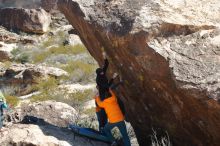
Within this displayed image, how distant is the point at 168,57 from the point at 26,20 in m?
22.6

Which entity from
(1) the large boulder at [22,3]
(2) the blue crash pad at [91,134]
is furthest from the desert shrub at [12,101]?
(1) the large boulder at [22,3]

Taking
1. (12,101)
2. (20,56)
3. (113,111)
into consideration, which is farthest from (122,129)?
(20,56)

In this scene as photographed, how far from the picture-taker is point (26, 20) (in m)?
28.1

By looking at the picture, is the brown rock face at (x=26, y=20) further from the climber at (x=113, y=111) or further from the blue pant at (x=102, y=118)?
the climber at (x=113, y=111)

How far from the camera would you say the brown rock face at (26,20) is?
28.1m

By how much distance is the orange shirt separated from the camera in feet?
24.2

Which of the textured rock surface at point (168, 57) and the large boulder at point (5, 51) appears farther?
the large boulder at point (5, 51)

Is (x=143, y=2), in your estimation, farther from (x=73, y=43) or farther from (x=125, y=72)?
(x=73, y=43)

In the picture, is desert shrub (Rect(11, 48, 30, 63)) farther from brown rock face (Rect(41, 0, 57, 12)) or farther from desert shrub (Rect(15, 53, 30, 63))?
brown rock face (Rect(41, 0, 57, 12))

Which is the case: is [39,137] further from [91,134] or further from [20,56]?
[20,56]

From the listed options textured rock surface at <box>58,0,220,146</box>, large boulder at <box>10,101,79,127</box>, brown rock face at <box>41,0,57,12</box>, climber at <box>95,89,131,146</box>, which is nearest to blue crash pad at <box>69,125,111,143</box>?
climber at <box>95,89,131,146</box>

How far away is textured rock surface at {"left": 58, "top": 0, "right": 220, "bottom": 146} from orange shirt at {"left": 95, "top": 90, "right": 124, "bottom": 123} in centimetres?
46

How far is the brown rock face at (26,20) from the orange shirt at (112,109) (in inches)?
837

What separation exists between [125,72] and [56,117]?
278 cm
